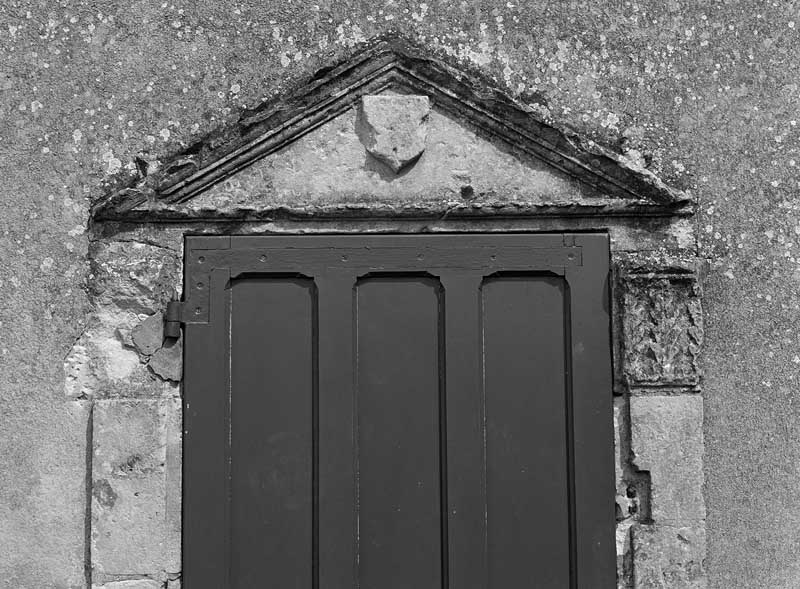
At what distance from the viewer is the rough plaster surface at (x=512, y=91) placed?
349 cm

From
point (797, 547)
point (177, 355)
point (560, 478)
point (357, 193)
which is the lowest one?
point (797, 547)

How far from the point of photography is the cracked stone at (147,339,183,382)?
349 cm

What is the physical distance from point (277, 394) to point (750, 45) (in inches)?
83.6

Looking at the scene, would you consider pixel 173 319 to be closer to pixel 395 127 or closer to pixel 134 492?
pixel 134 492

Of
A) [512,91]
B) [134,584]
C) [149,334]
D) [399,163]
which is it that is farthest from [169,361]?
A: [512,91]

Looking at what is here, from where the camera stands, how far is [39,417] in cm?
348

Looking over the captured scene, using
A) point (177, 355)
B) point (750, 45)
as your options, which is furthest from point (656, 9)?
point (177, 355)

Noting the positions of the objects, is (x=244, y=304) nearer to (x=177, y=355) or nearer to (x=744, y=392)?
(x=177, y=355)

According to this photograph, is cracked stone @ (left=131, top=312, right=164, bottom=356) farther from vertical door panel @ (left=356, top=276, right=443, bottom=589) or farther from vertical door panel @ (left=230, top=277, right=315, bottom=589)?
vertical door panel @ (left=356, top=276, right=443, bottom=589)

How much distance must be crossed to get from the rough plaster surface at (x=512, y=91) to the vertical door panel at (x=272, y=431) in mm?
541

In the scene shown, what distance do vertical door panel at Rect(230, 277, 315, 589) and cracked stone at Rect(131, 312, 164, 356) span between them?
25 cm

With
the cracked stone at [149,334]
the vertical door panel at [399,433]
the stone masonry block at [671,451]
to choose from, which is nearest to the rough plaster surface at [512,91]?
the stone masonry block at [671,451]

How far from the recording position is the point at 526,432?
351 cm

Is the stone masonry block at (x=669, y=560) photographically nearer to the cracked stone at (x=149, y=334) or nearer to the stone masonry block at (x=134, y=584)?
the stone masonry block at (x=134, y=584)
